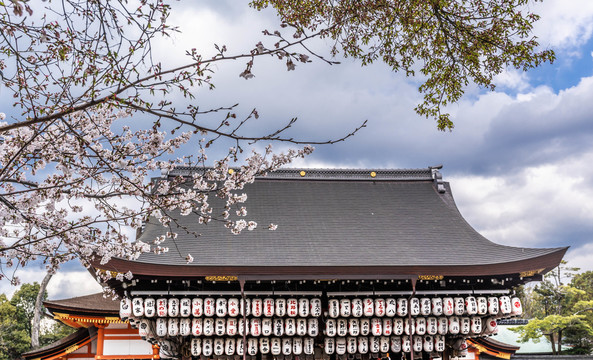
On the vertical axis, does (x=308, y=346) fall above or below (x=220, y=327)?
below

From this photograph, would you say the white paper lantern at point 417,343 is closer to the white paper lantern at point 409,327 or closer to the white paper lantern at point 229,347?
the white paper lantern at point 409,327

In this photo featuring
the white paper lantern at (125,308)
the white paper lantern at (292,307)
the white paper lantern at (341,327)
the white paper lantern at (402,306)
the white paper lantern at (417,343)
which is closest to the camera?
the white paper lantern at (125,308)

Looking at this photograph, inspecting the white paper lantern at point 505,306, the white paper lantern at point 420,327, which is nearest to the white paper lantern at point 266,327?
the white paper lantern at point 420,327

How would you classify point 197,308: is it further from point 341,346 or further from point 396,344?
point 396,344

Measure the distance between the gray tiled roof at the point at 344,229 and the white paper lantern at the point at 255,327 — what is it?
1203mm

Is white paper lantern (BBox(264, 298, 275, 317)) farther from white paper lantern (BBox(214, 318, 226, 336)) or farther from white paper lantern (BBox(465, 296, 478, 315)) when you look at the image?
white paper lantern (BBox(465, 296, 478, 315))

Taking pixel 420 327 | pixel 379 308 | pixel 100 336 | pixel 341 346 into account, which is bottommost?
pixel 341 346

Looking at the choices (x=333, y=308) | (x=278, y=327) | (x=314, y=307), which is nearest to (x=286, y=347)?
(x=278, y=327)

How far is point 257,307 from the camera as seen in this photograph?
1073 centimetres

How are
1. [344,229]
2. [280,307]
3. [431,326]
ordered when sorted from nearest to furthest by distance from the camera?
[280,307] → [431,326] → [344,229]

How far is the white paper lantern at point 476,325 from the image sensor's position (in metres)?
11.6

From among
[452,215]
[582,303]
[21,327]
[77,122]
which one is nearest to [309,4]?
[77,122]

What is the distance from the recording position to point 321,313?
36.7 ft

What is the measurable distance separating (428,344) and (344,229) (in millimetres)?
3366
